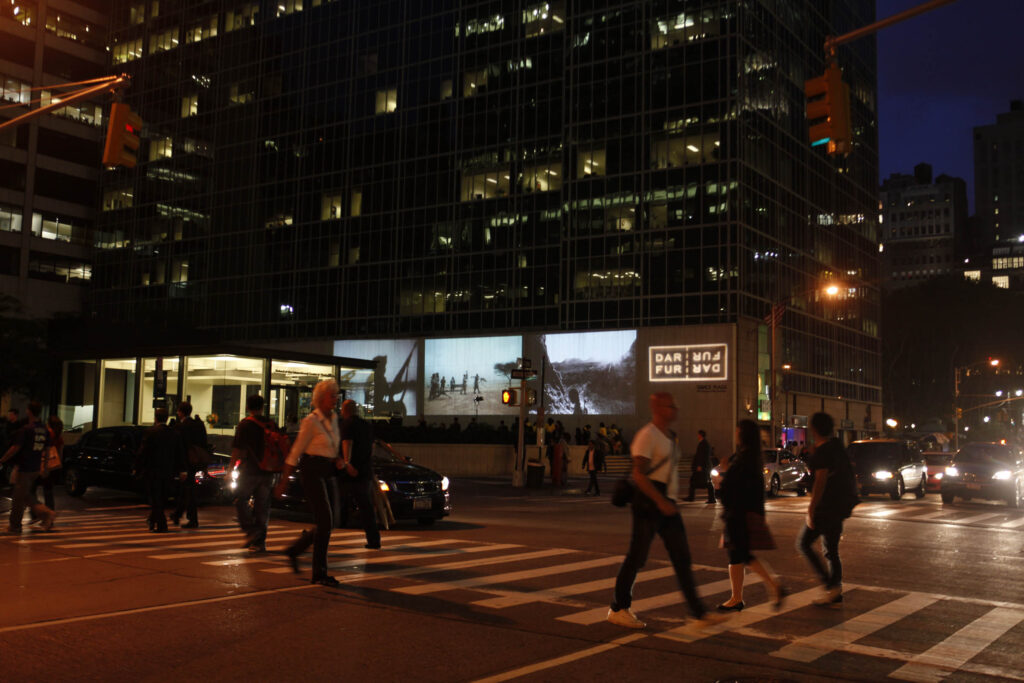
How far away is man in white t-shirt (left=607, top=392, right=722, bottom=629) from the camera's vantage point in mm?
7637

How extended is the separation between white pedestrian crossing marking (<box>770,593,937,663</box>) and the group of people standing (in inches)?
21.8

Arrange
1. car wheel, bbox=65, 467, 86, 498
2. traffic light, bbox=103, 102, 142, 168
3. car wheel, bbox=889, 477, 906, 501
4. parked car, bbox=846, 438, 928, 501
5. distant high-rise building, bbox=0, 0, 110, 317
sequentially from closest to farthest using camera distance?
traffic light, bbox=103, 102, 142, 168 < car wheel, bbox=65, 467, 86, 498 < car wheel, bbox=889, 477, 906, 501 < parked car, bbox=846, 438, 928, 501 < distant high-rise building, bbox=0, 0, 110, 317

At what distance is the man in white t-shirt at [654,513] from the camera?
7.64m

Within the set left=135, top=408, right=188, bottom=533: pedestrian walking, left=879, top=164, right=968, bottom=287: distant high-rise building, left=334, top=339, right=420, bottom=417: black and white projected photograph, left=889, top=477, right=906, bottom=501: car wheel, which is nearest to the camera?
left=135, top=408, right=188, bottom=533: pedestrian walking

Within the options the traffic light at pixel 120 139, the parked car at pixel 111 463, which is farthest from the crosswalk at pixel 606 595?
the traffic light at pixel 120 139

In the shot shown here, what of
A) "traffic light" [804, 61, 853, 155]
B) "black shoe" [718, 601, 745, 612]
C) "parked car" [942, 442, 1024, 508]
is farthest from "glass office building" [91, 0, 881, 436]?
"black shoe" [718, 601, 745, 612]

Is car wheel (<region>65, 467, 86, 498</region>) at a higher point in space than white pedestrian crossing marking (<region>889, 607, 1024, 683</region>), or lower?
higher

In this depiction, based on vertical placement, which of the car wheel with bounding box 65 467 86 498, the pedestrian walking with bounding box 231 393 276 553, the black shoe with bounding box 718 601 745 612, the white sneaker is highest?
the pedestrian walking with bounding box 231 393 276 553

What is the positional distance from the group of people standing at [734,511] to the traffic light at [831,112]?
4.49 meters

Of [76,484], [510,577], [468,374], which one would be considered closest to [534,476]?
[76,484]

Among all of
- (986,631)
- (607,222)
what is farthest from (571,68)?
(986,631)

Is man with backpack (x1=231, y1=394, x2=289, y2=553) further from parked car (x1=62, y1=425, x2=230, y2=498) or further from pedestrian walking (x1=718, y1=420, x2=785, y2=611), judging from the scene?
parked car (x1=62, y1=425, x2=230, y2=498)

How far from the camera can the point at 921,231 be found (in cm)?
18962

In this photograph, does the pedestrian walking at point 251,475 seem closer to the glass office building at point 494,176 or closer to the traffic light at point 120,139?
the traffic light at point 120,139
